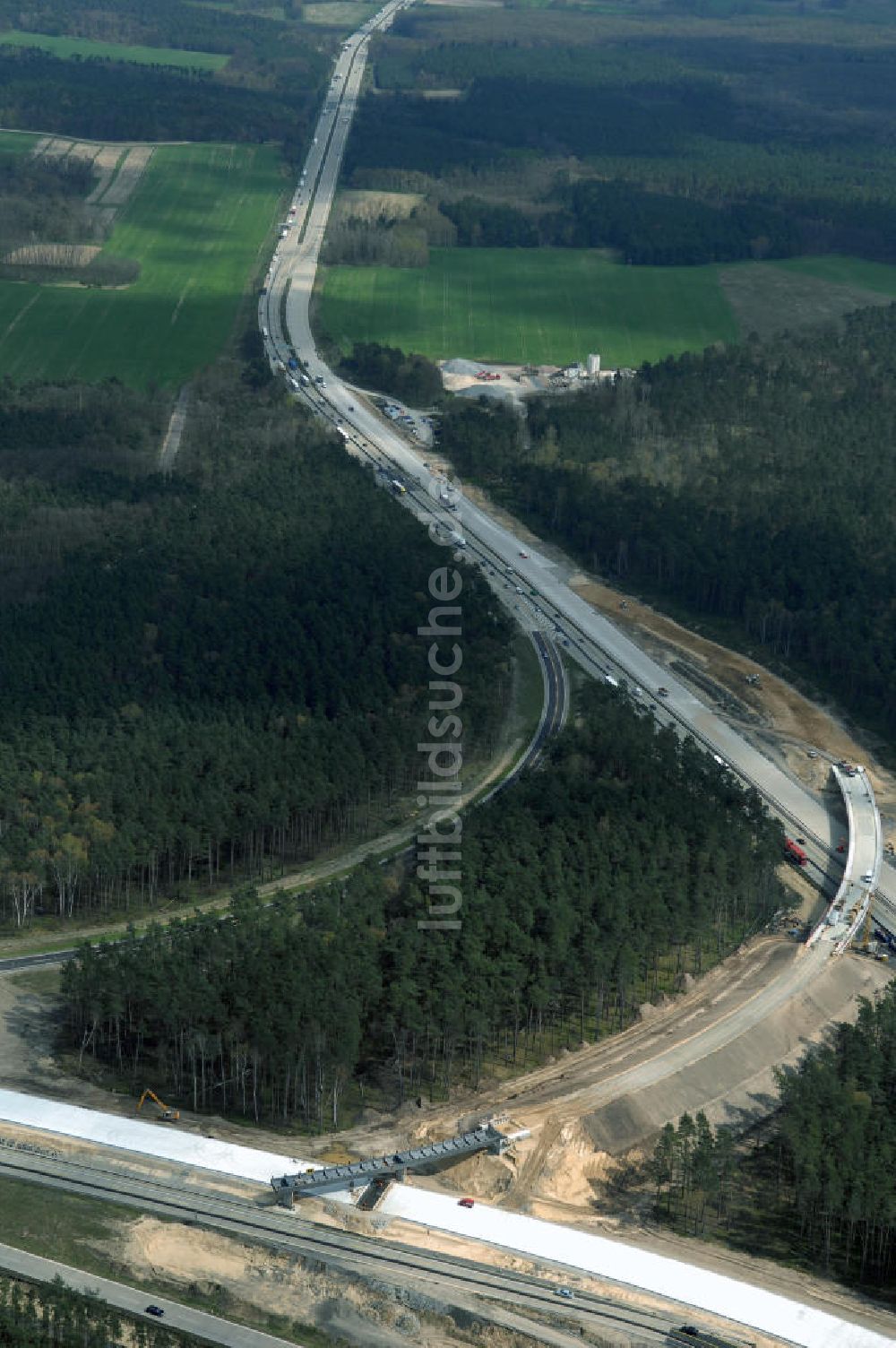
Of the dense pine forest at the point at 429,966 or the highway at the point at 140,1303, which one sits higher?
the dense pine forest at the point at 429,966

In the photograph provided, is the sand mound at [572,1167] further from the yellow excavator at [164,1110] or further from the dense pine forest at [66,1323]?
the dense pine forest at [66,1323]

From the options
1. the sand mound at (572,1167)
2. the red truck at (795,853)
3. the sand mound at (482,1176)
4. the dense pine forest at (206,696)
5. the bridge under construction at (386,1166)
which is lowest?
the sand mound at (572,1167)

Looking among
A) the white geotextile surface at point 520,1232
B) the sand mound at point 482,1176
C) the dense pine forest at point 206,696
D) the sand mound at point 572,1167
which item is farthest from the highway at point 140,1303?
the dense pine forest at point 206,696

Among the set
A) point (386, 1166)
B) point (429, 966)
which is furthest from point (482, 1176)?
point (429, 966)

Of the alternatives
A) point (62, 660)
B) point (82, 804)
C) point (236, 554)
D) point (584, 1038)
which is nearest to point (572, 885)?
point (584, 1038)

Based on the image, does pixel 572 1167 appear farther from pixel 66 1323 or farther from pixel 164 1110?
A: pixel 66 1323

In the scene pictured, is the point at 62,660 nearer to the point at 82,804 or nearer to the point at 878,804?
the point at 82,804

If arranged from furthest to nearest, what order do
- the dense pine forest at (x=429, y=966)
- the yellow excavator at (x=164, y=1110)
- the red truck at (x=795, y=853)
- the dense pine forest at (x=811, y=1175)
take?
the red truck at (x=795, y=853) < the dense pine forest at (x=429, y=966) < the yellow excavator at (x=164, y=1110) < the dense pine forest at (x=811, y=1175)
